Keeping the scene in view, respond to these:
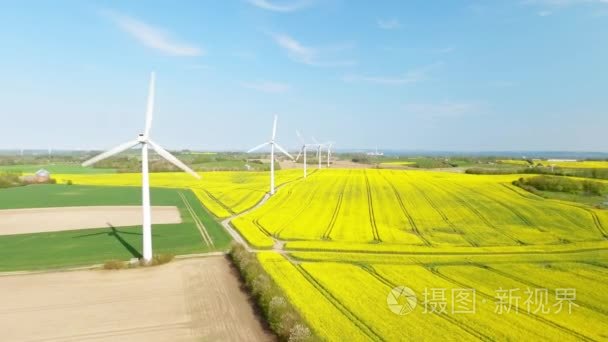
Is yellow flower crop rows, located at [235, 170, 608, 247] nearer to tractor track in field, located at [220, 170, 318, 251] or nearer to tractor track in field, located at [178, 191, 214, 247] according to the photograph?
tractor track in field, located at [220, 170, 318, 251]

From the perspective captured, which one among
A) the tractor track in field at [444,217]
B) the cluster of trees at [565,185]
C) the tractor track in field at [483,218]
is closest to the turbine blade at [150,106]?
the tractor track in field at [444,217]

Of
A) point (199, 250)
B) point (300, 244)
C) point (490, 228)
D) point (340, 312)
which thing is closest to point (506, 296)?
point (340, 312)

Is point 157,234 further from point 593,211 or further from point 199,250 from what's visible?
point 593,211

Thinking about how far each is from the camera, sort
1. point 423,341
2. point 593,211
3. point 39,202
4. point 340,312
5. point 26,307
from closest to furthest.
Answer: point 423,341, point 340,312, point 26,307, point 593,211, point 39,202

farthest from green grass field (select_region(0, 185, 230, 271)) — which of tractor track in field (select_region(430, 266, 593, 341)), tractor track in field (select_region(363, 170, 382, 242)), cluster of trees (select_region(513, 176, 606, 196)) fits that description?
cluster of trees (select_region(513, 176, 606, 196))

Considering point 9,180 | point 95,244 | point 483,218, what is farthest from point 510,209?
point 9,180

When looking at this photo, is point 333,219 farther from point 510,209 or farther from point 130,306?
point 130,306
